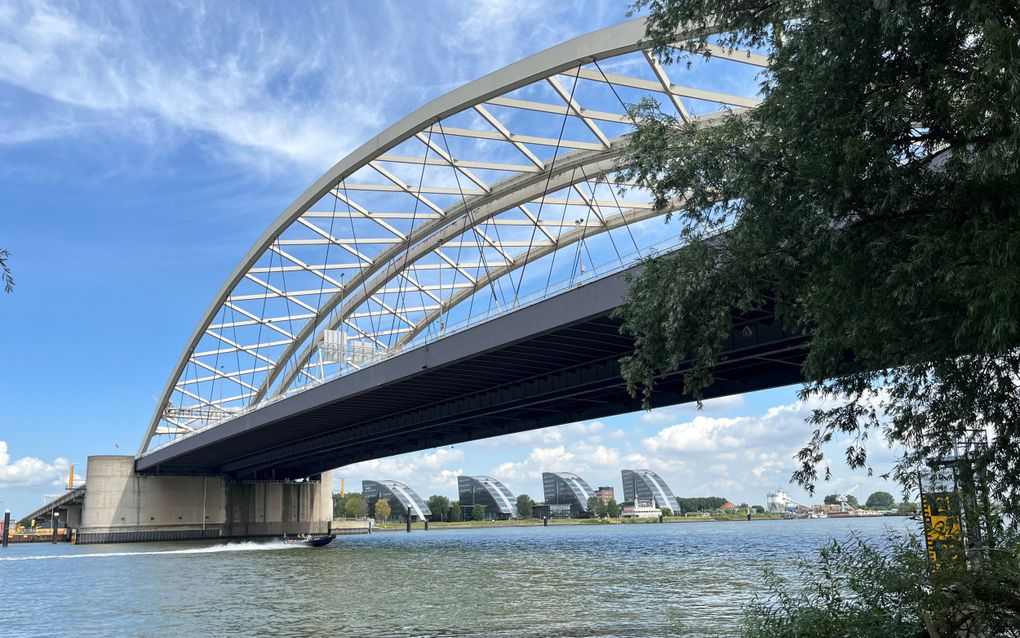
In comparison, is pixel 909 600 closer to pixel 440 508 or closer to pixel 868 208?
pixel 868 208

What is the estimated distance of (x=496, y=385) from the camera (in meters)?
47.0

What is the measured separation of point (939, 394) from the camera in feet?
37.4

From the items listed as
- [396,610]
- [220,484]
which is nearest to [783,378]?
[396,610]

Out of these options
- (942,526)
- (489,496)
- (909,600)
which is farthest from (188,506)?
(489,496)

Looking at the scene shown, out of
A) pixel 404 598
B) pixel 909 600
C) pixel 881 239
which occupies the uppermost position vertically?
pixel 881 239

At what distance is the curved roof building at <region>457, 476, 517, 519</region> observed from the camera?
193750 millimetres

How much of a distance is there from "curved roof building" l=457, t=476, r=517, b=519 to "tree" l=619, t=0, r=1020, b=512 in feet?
608

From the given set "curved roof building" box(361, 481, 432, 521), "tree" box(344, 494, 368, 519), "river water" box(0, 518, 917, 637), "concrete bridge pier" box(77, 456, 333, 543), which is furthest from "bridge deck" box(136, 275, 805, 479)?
"curved roof building" box(361, 481, 432, 521)

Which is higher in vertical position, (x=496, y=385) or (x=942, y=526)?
(x=496, y=385)

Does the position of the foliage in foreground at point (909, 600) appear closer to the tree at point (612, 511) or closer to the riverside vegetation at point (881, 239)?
the riverside vegetation at point (881, 239)

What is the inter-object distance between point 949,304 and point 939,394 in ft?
7.28

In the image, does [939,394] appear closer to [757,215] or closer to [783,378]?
[757,215]

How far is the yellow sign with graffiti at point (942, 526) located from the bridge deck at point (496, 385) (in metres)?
9.01

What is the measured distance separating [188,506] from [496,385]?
203ft
